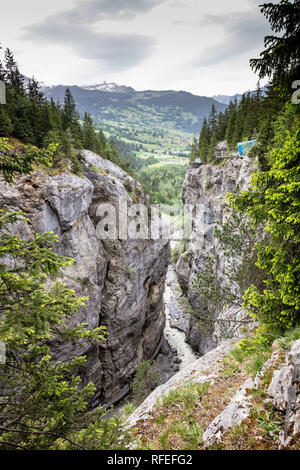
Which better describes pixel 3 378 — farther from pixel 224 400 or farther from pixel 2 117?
pixel 2 117

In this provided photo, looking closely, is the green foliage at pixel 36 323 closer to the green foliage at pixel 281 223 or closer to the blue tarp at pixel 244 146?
the green foliage at pixel 281 223

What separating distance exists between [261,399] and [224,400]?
1.87 meters

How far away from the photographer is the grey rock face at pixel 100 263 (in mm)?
19516

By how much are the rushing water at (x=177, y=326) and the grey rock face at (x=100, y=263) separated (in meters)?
5.95

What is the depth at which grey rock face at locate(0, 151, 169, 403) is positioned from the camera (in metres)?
19.5

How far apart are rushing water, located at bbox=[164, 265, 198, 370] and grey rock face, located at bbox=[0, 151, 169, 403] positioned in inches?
234

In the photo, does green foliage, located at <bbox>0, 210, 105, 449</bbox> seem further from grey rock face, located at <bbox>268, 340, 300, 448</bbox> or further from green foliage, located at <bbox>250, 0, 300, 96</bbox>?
green foliage, located at <bbox>250, 0, 300, 96</bbox>

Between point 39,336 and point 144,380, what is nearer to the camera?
point 39,336

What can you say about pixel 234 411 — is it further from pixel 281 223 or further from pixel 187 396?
pixel 281 223

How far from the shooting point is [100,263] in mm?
24766

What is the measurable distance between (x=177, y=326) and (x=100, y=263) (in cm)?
2929

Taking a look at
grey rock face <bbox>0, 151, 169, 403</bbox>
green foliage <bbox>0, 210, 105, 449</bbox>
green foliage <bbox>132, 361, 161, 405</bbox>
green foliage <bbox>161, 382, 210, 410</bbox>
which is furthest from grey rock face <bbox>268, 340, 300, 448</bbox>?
green foliage <bbox>132, 361, 161, 405</bbox>

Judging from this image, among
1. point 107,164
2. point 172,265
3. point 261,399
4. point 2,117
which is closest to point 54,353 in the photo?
point 261,399

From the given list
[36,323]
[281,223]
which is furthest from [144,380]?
[281,223]
